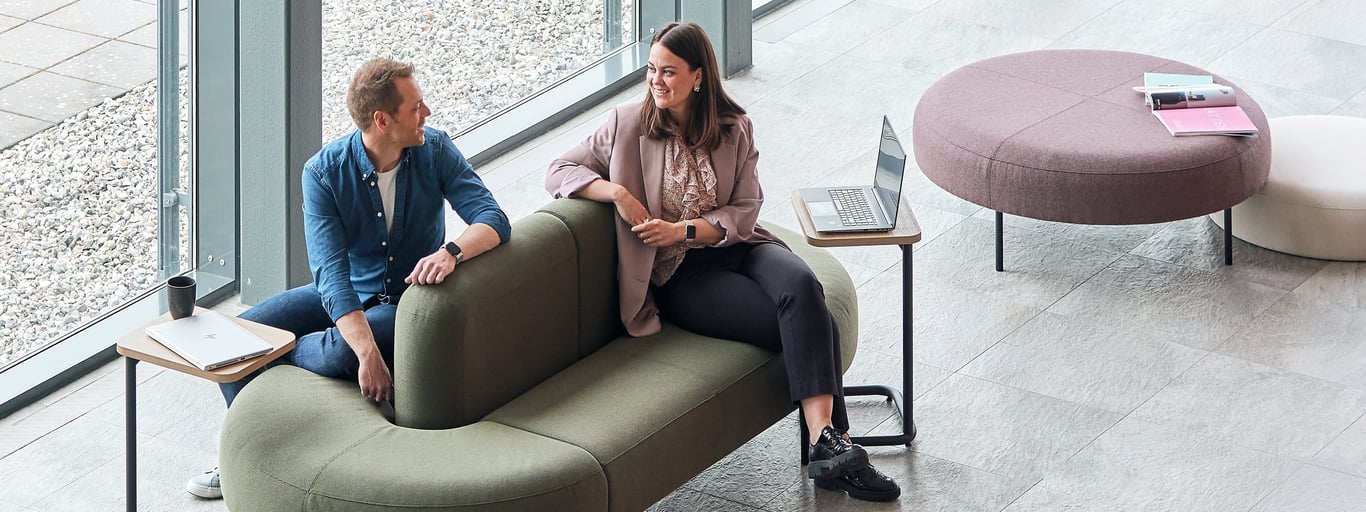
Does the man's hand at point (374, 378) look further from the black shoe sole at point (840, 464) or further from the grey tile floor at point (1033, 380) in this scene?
the black shoe sole at point (840, 464)

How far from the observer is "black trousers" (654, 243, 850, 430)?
15.1 ft

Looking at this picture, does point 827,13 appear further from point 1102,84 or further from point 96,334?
point 96,334

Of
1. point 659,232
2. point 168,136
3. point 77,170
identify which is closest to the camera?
point 659,232

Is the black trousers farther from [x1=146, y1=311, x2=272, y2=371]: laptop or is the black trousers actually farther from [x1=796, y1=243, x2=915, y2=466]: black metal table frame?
[x1=146, y1=311, x2=272, y2=371]: laptop

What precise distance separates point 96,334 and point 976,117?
320 centimetres

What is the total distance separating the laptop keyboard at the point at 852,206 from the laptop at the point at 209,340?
1658 millimetres

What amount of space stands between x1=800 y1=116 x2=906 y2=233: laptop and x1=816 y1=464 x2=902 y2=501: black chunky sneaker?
2.23 ft

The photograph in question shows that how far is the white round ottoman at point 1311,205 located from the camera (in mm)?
6191

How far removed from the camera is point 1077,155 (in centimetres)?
596

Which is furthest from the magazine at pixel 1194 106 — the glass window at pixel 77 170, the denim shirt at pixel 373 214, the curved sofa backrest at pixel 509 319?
the glass window at pixel 77 170

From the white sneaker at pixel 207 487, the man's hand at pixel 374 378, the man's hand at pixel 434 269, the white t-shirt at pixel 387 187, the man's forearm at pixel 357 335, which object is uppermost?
the white t-shirt at pixel 387 187

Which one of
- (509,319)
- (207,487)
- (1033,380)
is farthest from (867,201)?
(207,487)

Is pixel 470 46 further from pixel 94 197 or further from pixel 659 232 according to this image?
pixel 659 232

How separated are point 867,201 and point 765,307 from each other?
53 cm
